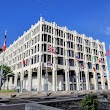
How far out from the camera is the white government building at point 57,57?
50438 mm

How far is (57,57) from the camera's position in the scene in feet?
172

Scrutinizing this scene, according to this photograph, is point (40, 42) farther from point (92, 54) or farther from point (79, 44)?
point (92, 54)

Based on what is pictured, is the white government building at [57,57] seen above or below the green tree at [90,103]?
above

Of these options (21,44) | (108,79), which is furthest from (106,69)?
(21,44)

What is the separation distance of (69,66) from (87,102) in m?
47.6

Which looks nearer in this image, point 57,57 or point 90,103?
point 90,103

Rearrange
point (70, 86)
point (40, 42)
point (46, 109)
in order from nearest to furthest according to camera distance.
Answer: point (46, 109) → point (40, 42) → point (70, 86)

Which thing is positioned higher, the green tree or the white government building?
the white government building

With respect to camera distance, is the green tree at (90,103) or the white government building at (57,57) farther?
the white government building at (57,57)

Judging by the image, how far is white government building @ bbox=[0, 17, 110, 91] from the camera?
50438mm

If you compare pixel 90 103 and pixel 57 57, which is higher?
pixel 57 57

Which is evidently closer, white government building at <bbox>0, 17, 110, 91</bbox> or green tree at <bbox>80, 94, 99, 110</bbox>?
green tree at <bbox>80, 94, 99, 110</bbox>

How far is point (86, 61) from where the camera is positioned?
61.5m

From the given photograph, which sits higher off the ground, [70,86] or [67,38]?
[67,38]
